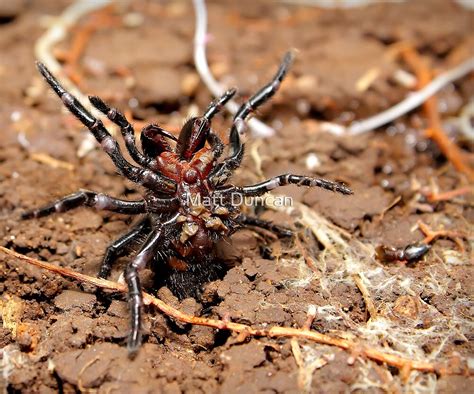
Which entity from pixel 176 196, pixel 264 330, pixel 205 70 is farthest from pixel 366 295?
pixel 205 70

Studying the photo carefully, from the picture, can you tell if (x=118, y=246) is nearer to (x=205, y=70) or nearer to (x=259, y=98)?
(x=259, y=98)

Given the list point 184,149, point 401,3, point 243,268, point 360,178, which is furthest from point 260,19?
point 243,268

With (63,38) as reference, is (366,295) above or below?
below

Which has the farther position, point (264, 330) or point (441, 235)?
point (441, 235)

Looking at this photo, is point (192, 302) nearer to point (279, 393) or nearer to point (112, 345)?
point (112, 345)

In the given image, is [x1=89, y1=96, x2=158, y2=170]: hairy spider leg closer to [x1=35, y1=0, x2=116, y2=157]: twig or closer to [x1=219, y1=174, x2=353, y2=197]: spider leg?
[x1=219, y1=174, x2=353, y2=197]: spider leg

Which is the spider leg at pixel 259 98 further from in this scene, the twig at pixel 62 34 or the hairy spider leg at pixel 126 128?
the twig at pixel 62 34

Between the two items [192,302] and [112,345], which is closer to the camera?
[112,345]
